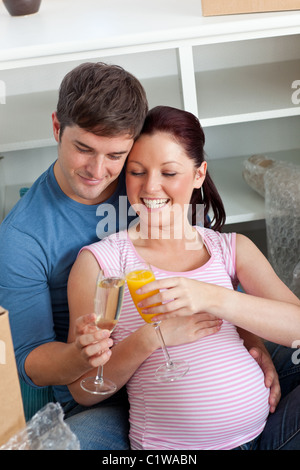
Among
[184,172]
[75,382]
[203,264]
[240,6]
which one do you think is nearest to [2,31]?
[240,6]

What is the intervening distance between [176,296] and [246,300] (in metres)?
0.21

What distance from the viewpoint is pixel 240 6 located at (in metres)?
1.97

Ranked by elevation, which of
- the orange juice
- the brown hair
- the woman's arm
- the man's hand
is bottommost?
the man's hand

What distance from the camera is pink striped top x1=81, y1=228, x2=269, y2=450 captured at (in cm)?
135

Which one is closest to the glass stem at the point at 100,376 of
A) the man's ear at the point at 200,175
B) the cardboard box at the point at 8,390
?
the cardboard box at the point at 8,390

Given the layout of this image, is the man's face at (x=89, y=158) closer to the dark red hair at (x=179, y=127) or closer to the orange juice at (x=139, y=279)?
the dark red hair at (x=179, y=127)

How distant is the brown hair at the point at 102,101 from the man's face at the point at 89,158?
2cm

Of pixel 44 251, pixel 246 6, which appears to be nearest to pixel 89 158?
pixel 44 251

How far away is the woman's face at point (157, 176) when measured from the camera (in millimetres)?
1479

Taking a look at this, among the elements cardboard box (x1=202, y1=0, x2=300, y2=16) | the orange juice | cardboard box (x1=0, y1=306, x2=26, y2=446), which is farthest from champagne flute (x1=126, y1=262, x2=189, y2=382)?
cardboard box (x1=202, y1=0, x2=300, y2=16)

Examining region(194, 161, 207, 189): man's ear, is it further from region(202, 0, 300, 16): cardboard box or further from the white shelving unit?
region(202, 0, 300, 16): cardboard box

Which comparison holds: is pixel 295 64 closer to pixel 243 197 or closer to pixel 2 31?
pixel 243 197

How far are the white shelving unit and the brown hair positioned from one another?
1.57 feet

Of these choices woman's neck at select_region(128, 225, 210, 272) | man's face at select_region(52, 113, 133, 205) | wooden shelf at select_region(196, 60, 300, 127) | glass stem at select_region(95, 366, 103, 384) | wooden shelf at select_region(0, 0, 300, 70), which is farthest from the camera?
wooden shelf at select_region(196, 60, 300, 127)
